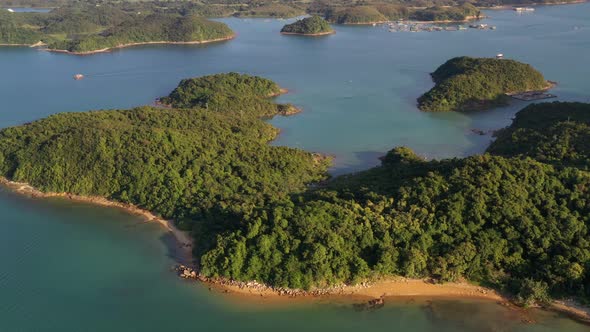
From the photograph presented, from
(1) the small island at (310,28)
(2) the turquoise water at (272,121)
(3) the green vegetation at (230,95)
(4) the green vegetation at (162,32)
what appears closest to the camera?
(2) the turquoise water at (272,121)

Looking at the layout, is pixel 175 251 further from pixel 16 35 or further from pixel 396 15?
pixel 396 15

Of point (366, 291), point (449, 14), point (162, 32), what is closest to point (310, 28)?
point (162, 32)

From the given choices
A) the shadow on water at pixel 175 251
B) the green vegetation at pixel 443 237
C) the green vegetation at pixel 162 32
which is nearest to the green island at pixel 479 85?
the green vegetation at pixel 443 237

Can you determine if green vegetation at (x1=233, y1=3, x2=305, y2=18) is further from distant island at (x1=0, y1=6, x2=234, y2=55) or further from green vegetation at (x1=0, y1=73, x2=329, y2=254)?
green vegetation at (x1=0, y1=73, x2=329, y2=254)

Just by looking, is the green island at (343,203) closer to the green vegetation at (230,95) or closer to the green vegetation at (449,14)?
the green vegetation at (230,95)

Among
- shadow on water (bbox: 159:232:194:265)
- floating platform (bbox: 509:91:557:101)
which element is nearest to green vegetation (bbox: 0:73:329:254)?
shadow on water (bbox: 159:232:194:265)

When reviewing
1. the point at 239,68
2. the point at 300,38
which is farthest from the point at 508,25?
the point at 239,68
